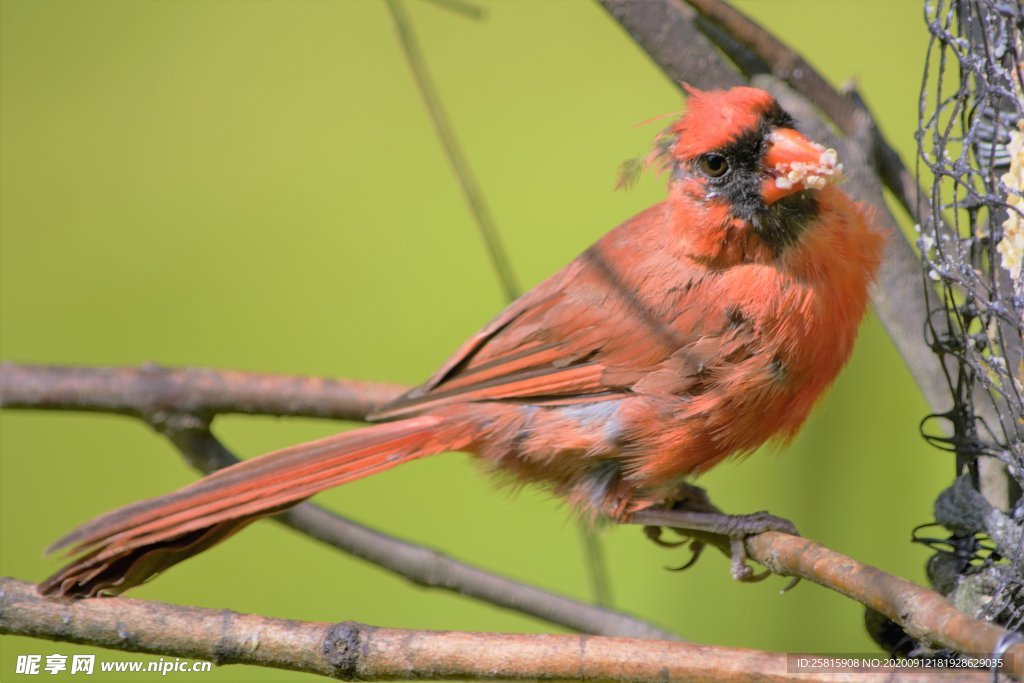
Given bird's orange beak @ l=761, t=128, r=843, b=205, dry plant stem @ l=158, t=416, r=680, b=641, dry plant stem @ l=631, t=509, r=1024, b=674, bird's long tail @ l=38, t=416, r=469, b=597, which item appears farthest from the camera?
dry plant stem @ l=158, t=416, r=680, b=641

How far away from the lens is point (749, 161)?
80.5 inches

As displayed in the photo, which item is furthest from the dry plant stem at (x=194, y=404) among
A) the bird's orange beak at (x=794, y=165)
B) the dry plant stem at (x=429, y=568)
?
the bird's orange beak at (x=794, y=165)

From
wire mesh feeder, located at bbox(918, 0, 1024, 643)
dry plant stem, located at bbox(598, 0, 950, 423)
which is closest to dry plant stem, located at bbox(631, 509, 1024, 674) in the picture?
wire mesh feeder, located at bbox(918, 0, 1024, 643)

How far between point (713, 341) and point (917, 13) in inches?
56.1

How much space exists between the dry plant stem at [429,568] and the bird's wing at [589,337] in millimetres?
304

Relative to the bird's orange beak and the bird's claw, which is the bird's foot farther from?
the bird's orange beak

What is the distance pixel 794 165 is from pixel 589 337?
49 cm

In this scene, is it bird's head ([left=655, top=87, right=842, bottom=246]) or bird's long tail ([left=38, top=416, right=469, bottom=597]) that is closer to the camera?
bird's long tail ([left=38, top=416, right=469, bottom=597])

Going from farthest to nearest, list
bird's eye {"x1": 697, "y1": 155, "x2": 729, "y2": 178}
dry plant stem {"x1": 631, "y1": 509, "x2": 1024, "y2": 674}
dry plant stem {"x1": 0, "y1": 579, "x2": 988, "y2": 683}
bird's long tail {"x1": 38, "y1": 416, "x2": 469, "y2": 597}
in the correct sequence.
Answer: bird's eye {"x1": 697, "y1": 155, "x2": 729, "y2": 178} < bird's long tail {"x1": 38, "y1": 416, "x2": 469, "y2": 597} < dry plant stem {"x1": 0, "y1": 579, "x2": 988, "y2": 683} < dry plant stem {"x1": 631, "y1": 509, "x2": 1024, "y2": 674}

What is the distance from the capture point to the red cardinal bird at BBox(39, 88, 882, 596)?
1.98 meters

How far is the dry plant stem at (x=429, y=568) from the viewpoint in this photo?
2.32m

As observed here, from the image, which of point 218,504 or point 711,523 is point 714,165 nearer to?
point 711,523

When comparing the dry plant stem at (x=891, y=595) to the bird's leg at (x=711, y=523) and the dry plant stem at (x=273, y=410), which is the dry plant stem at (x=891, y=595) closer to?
the bird's leg at (x=711, y=523)

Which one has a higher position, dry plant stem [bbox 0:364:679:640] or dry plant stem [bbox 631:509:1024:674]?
dry plant stem [bbox 0:364:679:640]
